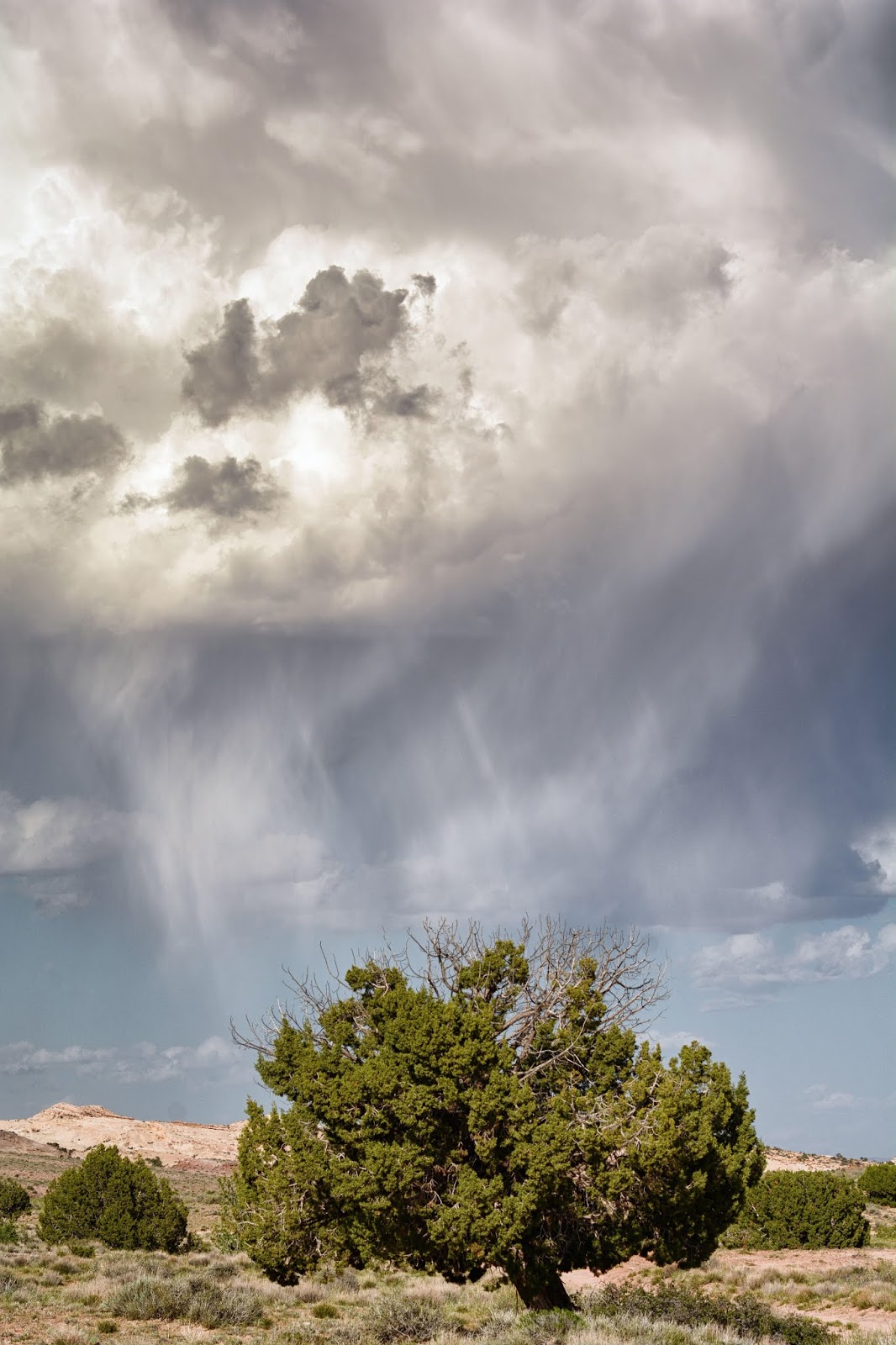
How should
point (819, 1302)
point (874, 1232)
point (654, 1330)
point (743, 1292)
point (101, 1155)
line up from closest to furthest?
point (654, 1330) < point (819, 1302) < point (743, 1292) < point (101, 1155) < point (874, 1232)

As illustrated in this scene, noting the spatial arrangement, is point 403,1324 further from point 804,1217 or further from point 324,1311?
point 804,1217

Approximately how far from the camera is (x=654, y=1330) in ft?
67.1

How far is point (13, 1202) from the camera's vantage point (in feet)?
165

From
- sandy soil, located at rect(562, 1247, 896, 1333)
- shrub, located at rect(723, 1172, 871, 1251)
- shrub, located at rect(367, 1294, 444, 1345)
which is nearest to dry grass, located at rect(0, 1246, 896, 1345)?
shrub, located at rect(367, 1294, 444, 1345)

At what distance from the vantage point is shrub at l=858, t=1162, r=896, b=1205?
59.2 metres

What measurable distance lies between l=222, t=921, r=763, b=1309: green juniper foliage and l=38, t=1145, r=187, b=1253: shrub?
21282mm

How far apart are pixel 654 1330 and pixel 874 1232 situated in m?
32.3

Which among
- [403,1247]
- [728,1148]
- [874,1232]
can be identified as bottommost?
[874,1232]

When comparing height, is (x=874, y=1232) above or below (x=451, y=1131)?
below

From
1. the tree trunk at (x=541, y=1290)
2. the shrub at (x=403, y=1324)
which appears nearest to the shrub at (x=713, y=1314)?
the tree trunk at (x=541, y=1290)

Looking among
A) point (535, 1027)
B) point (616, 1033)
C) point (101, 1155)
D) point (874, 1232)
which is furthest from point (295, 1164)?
point (874, 1232)

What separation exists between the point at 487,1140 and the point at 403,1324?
790 centimetres

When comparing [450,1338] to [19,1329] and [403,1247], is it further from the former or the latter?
[19,1329]

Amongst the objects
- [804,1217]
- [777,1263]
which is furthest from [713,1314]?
[804,1217]
